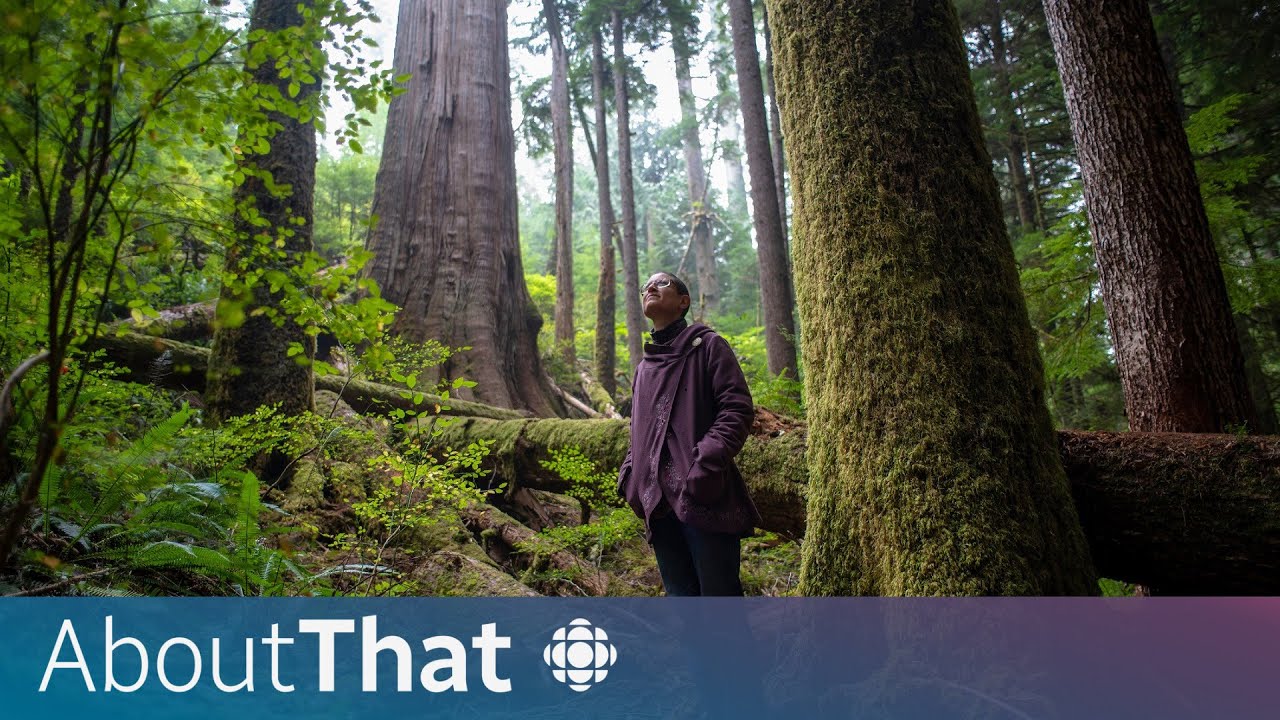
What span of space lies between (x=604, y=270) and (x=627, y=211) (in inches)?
60.8

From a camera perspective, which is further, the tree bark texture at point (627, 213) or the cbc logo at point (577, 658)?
the tree bark texture at point (627, 213)

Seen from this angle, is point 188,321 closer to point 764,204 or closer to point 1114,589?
point 764,204

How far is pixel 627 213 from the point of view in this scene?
1638 centimetres

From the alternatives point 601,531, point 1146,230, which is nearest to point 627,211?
point 601,531

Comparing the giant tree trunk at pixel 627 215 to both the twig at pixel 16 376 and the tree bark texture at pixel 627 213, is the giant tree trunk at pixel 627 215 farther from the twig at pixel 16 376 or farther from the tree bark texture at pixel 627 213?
the twig at pixel 16 376

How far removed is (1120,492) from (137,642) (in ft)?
15.1

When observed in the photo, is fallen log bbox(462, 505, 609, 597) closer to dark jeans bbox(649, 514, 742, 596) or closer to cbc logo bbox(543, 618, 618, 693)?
cbc logo bbox(543, 618, 618, 693)

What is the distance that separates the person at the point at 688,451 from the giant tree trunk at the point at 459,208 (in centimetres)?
625

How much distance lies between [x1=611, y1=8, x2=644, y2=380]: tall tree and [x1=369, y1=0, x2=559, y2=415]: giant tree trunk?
4601 millimetres

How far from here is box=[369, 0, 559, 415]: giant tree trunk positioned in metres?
9.93

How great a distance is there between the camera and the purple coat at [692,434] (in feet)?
10.2

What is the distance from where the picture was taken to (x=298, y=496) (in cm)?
539

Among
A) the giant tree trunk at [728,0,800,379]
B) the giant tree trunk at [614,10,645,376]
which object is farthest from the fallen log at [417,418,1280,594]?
the giant tree trunk at [614,10,645,376]

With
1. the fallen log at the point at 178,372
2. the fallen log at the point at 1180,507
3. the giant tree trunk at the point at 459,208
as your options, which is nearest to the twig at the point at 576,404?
the giant tree trunk at the point at 459,208
